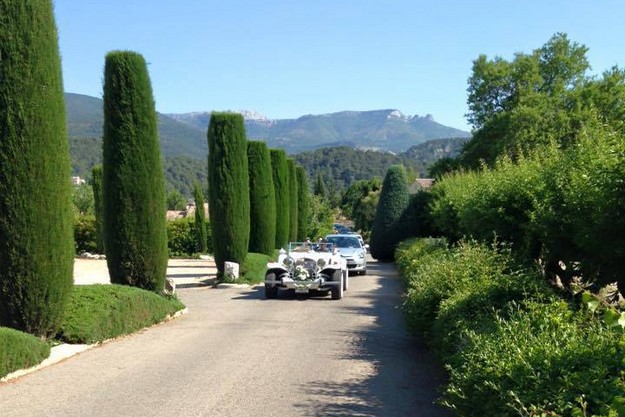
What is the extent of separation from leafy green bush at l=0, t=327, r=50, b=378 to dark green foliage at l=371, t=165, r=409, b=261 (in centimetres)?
2649

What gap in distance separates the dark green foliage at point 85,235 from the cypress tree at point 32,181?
31.6 meters

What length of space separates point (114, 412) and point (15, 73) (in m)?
5.35

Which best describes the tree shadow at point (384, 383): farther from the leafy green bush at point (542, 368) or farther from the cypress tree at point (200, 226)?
the cypress tree at point (200, 226)

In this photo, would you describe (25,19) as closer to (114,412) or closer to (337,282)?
(114,412)

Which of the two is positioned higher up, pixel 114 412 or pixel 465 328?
pixel 465 328

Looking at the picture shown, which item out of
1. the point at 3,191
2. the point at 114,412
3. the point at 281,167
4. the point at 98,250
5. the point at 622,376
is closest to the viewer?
the point at 622,376

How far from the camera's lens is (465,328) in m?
6.54

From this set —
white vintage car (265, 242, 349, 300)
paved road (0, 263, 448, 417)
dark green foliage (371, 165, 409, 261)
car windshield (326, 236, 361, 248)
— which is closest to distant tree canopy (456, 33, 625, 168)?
dark green foliage (371, 165, 409, 261)

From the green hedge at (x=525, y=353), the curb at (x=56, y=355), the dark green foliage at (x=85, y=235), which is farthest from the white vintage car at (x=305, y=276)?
the dark green foliage at (x=85, y=235)

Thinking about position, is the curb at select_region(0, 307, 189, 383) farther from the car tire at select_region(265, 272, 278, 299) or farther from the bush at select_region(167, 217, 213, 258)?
the bush at select_region(167, 217, 213, 258)

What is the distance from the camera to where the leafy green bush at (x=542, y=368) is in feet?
12.1

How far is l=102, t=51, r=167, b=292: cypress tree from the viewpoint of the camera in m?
13.5

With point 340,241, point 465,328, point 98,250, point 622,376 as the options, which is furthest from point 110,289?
point 98,250

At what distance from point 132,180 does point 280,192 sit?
18067 mm
